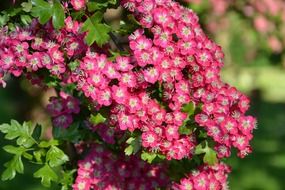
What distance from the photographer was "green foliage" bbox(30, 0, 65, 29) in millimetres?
2406

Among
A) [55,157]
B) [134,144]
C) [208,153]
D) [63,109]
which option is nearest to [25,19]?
[63,109]

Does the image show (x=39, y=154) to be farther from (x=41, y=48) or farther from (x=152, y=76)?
(x=152, y=76)

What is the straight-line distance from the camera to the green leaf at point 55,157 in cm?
267

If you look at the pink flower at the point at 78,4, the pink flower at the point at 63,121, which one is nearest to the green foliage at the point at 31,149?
the pink flower at the point at 63,121

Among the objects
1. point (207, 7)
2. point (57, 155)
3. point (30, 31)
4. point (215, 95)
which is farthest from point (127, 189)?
point (207, 7)

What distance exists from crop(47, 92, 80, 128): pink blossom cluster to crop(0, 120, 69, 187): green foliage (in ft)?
0.39

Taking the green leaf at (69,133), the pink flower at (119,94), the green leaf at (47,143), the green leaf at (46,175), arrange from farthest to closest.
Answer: the green leaf at (69,133)
the green leaf at (47,143)
the green leaf at (46,175)
the pink flower at (119,94)

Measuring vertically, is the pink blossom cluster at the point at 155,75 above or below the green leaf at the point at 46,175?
above

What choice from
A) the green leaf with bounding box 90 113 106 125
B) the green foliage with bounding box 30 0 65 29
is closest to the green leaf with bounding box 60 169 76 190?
the green leaf with bounding box 90 113 106 125

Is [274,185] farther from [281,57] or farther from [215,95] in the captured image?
[215,95]

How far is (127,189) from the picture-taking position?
2.88 meters

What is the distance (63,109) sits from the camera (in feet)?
9.49

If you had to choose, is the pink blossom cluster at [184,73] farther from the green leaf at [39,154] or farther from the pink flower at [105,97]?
the green leaf at [39,154]

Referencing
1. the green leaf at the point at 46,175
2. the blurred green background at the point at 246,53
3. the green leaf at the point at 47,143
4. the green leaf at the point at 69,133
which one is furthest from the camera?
the blurred green background at the point at 246,53
